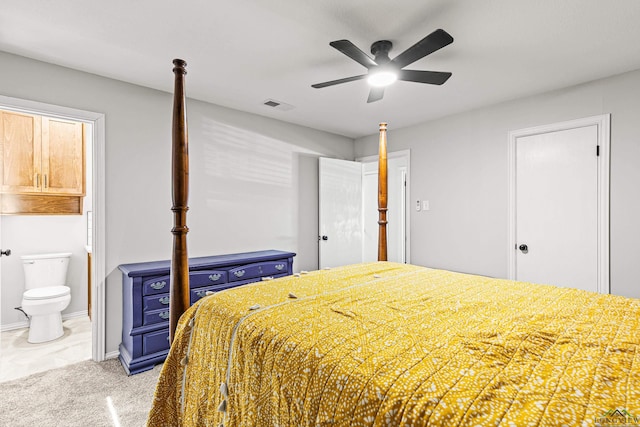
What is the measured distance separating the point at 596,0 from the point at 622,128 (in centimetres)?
148

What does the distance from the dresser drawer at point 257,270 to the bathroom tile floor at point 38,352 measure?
1404 millimetres

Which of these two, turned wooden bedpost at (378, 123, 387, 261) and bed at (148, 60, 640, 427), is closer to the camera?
bed at (148, 60, 640, 427)

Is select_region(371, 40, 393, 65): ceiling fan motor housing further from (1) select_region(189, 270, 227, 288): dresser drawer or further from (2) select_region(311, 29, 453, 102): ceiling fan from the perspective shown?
(1) select_region(189, 270, 227, 288): dresser drawer

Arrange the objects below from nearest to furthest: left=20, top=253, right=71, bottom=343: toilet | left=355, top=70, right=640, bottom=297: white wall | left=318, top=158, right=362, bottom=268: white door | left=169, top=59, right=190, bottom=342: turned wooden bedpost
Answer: left=169, top=59, right=190, bottom=342: turned wooden bedpost → left=355, top=70, right=640, bottom=297: white wall → left=20, top=253, right=71, bottom=343: toilet → left=318, top=158, right=362, bottom=268: white door

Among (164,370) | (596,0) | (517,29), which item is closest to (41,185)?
(164,370)

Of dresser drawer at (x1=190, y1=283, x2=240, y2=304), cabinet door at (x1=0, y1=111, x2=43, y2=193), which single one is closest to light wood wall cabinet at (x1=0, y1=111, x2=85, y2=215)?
cabinet door at (x1=0, y1=111, x2=43, y2=193)

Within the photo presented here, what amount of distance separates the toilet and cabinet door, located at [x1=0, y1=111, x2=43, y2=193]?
784 mm

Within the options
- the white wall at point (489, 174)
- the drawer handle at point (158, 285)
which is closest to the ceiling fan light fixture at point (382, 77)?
the white wall at point (489, 174)

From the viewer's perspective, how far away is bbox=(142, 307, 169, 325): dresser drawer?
2.60m

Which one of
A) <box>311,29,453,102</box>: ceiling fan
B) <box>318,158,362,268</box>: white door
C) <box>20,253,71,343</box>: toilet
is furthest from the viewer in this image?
<box>318,158,362,268</box>: white door

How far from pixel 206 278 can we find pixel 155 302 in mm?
445

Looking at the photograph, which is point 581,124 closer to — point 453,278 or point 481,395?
point 453,278

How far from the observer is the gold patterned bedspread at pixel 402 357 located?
2.35 feet

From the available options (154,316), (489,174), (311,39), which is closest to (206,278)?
(154,316)
